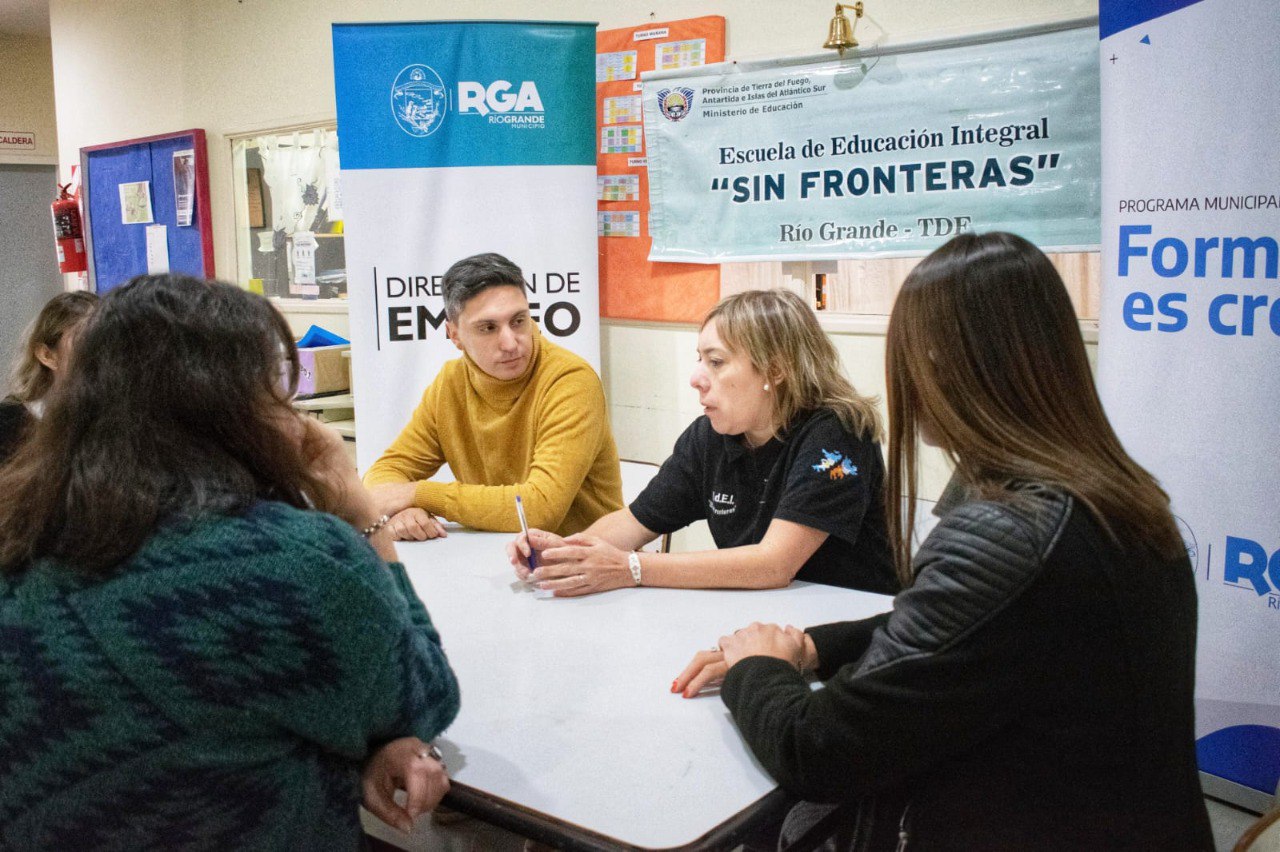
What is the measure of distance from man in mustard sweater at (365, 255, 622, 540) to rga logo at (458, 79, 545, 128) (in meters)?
0.87

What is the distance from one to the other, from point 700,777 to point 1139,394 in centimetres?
159

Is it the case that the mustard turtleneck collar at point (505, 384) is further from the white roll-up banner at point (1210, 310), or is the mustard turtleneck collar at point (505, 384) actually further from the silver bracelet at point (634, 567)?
the white roll-up banner at point (1210, 310)

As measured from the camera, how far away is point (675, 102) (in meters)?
3.30

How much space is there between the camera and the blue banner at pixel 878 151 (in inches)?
103

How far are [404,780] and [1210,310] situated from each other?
1.88 meters

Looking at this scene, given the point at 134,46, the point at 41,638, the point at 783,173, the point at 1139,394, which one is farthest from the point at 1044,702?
the point at 134,46

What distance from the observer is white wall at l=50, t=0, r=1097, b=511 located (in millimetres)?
2936

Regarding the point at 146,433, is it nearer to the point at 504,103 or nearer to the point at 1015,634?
the point at 1015,634

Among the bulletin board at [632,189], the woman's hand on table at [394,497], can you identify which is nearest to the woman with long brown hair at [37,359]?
the woman's hand on table at [394,497]

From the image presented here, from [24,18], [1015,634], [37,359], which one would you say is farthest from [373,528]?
[24,18]

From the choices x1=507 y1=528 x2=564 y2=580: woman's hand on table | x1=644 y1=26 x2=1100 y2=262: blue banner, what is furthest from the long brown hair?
x1=644 y1=26 x2=1100 y2=262: blue banner

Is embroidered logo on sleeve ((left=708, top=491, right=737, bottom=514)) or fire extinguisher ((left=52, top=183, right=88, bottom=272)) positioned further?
fire extinguisher ((left=52, top=183, right=88, bottom=272))

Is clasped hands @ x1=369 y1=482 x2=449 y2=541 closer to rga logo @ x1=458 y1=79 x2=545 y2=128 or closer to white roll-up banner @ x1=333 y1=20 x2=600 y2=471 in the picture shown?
white roll-up banner @ x1=333 y1=20 x2=600 y2=471

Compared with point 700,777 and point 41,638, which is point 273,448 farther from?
point 700,777
